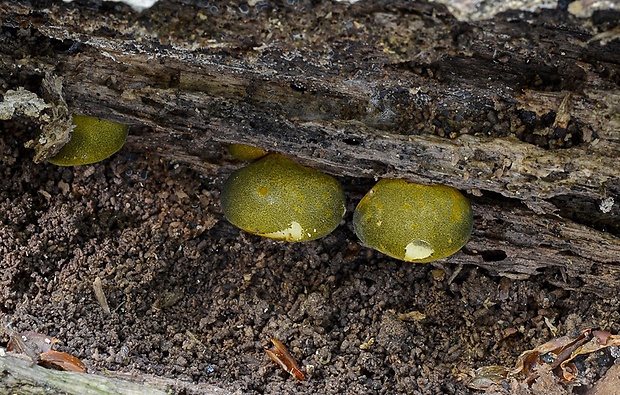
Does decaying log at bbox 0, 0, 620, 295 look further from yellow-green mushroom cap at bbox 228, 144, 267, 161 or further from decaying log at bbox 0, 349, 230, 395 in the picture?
decaying log at bbox 0, 349, 230, 395

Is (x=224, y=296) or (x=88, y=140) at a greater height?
(x=88, y=140)

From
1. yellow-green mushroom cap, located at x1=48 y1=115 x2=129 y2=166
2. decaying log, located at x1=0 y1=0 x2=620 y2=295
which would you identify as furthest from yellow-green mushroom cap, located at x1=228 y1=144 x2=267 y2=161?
yellow-green mushroom cap, located at x1=48 y1=115 x2=129 y2=166

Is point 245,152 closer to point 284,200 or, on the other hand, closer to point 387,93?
point 284,200

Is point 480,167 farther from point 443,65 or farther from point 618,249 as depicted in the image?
point 618,249

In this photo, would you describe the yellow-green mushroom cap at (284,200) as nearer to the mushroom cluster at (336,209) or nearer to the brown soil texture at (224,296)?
the mushroom cluster at (336,209)

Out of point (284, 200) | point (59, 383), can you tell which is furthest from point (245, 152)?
point (59, 383)
